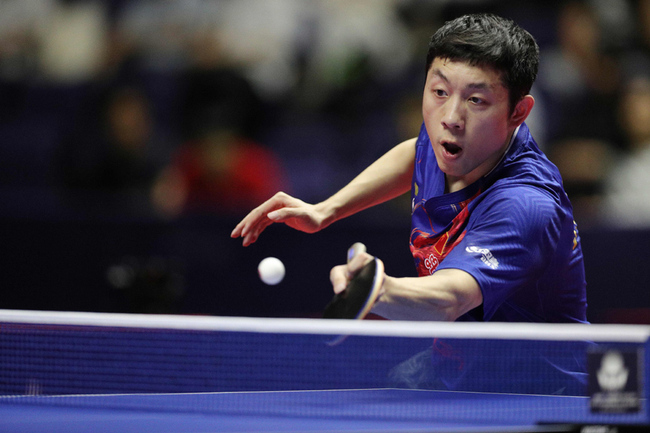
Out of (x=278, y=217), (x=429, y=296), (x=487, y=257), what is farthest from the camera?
(x=278, y=217)

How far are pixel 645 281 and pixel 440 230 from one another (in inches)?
113

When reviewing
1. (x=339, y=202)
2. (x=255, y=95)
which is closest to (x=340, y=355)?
(x=339, y=202)

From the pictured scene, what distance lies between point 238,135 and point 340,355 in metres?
3.28

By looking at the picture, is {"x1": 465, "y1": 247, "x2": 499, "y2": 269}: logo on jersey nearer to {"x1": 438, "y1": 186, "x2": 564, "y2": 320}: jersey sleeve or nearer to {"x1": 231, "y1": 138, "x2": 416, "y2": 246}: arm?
{"x1": 438, "y1": 186, "x2": 564, "y2": 320}: jersey sleeve

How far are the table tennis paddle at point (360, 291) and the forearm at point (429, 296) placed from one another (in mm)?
72

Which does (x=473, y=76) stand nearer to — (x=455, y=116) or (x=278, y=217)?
(x=455, y=116)

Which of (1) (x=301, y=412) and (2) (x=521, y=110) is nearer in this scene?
(1) (x=301, y=412)

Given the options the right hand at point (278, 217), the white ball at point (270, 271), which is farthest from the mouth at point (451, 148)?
the white ball at point (270, 271)

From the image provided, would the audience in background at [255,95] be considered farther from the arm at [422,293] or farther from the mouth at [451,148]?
the arm at [422,293]

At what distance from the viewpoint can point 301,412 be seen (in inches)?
100

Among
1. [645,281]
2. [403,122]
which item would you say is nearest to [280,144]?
[403,122]

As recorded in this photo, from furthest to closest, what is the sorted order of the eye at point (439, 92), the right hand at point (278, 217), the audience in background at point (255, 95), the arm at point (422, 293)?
the audience in background at point (255, 95) → the right hand at point (278, 217) → the eye at point (439, 92) → the arm at point (422, 293)

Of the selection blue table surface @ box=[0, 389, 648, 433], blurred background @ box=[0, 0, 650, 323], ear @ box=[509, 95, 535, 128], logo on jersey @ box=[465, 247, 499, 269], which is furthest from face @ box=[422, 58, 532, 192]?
blurred background @ box=[0, 0, 650, 323]

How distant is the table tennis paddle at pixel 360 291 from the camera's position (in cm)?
211
